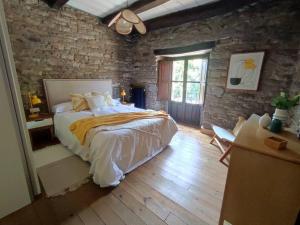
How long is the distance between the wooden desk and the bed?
1.21 meters

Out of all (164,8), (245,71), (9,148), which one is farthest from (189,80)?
(9,148)

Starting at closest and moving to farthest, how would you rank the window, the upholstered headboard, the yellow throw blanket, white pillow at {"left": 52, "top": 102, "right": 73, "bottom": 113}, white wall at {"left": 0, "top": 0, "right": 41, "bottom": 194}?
1. white wall at {"left": 0, "top": 0, "right": 41, "bottom": 194}
2. the yellow throw blanket
3. white pillow at {"left": 52, "top": 102, "right": 73, "bottom": 113}
4. the upholstered headboard
5. the window

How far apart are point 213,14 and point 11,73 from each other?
11.1 feet

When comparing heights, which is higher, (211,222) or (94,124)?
(94,124)

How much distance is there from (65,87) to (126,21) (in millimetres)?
2030

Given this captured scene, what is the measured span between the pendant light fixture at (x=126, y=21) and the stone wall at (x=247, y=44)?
5.19 ft

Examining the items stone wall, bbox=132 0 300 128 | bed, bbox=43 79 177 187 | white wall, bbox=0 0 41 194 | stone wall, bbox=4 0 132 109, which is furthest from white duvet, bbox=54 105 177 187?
stone wall, bbox=132 0 300 128

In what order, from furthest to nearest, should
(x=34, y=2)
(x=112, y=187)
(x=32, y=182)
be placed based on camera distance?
(x=34, y=2) < (x=112, y=187) < (x=32, y=182)

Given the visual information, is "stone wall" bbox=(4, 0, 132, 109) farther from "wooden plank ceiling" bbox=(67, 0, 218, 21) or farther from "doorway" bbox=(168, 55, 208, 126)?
"doorway" bbox=(168, 55, 208, 126)

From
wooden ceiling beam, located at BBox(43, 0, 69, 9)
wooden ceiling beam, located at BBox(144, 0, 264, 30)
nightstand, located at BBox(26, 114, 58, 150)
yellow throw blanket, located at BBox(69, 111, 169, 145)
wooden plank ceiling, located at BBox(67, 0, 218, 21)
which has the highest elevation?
wooden plank ceiling, located at BBox(67, 0, 218, 21)

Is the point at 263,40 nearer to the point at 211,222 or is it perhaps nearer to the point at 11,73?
the point at 211,222

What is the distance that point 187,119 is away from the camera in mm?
4312

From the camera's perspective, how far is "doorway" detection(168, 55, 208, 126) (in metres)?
3.78

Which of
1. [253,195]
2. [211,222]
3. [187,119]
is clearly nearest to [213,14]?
[187,119]
